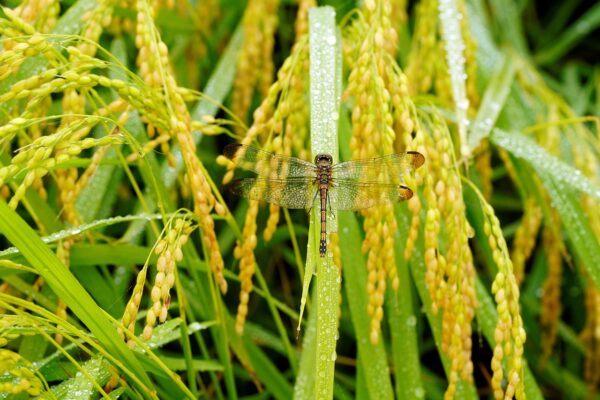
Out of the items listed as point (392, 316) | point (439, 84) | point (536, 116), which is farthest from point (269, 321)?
point (536, 116)

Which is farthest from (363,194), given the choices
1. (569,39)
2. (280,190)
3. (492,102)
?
(569,39)

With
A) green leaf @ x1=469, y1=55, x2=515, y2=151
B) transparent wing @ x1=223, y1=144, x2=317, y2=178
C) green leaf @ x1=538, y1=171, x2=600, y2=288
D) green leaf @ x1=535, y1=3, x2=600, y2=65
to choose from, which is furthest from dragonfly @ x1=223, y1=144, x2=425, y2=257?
green leaf @ x1=535, y1=3, x2=600, y2=65

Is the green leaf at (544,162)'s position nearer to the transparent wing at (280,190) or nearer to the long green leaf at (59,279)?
the transparent wing at (280,190)

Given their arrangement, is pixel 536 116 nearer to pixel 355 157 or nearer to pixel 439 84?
pixel 439 84

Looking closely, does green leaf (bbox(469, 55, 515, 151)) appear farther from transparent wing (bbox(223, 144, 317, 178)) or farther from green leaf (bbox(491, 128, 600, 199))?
transparent wing (bbox(223, 144, 317, 178))

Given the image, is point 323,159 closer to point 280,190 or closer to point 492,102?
point 280,190

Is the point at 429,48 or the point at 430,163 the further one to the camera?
the point at 429,48
